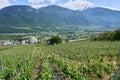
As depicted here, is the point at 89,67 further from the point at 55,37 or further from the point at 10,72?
the point at 55,37

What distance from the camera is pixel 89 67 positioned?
21.9 metres

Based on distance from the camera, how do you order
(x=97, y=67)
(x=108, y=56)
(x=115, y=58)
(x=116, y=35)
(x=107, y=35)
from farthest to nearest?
1. (x=107, y=35)
2. (x=116, y=35)
3. (x=108, y=56)
4. (x=115, y=58)
5. (x=97, y=67)

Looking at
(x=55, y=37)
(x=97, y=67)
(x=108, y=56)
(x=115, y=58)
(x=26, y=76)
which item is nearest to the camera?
(x=26, y=76)

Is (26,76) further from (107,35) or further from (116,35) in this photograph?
(107,35)

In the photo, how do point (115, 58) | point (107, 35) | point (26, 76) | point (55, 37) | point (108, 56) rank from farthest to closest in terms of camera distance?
point (55, 37), point (107, 35), point (108, 56), point (115, 58), point (26, 76)

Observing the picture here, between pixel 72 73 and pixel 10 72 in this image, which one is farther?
pixel 10 72

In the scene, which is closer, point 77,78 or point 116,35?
point 77,78

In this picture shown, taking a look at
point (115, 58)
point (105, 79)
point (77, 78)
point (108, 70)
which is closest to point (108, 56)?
point (115, 58)

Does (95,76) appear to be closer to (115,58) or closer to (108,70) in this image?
(108,70)

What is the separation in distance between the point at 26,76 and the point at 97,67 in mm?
5439

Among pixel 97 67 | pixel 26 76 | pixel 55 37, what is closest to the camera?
pixel 26 76

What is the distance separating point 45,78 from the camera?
18.0 m

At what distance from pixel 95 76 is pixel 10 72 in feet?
Answer: 21.5

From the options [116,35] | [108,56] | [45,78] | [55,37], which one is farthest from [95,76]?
[55,37]
